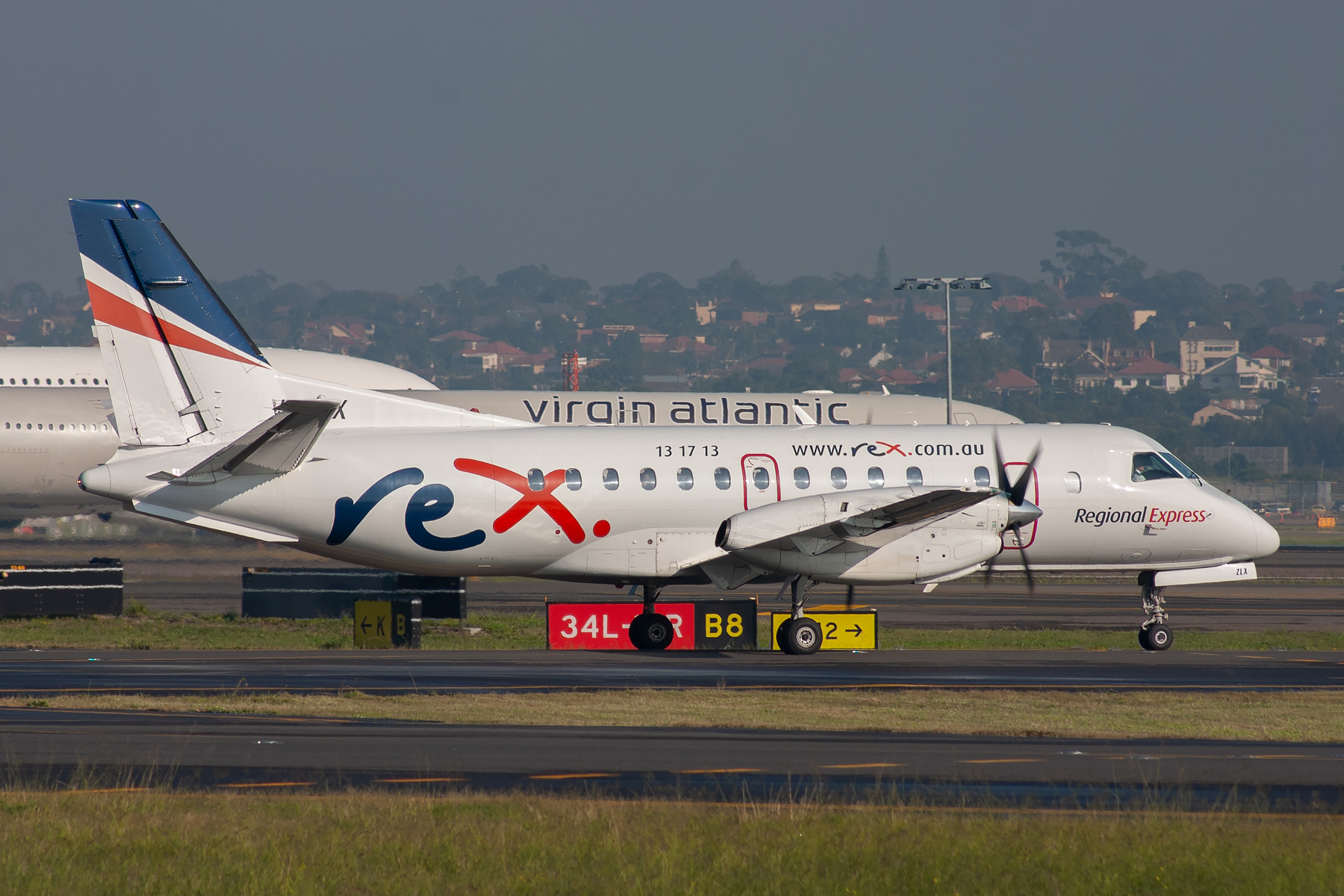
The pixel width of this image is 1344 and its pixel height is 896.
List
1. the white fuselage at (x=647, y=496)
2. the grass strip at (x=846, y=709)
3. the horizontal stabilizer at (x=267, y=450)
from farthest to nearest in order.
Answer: the white fuselage at (x=647, y=496)
the horizontal stabilizer at (x=267, y=450)
the grass strip at (x=846, y=709)

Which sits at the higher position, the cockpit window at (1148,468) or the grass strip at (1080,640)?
the cockpit window at (1148,468)

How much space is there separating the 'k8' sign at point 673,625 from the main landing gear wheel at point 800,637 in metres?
2.14

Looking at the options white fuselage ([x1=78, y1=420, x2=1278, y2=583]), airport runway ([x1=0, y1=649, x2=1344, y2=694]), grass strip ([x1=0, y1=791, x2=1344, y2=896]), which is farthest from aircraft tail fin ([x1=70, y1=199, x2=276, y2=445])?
grass strip ([x1=0, y1=791, x2=1344, y2=896])

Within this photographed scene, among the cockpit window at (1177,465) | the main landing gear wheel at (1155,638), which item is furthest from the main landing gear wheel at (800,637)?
the cockpit window at (1177,465)

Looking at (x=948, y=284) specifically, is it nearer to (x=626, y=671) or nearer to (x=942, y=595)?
(x=942, y=595)

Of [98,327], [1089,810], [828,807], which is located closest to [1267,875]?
[1089,810]

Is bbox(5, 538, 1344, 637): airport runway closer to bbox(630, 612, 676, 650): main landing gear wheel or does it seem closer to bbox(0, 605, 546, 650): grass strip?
bbox(0, 605, 546, 650): grass strip

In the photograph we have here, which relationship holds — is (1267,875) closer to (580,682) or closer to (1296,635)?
(580,682)

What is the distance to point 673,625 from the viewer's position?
97.0 feet

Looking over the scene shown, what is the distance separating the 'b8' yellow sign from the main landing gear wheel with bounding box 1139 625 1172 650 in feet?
17.3

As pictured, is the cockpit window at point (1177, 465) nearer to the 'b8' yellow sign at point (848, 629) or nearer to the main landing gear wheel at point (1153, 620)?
the main landing gear wheel at point (1153, 620)

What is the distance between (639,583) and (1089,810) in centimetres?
1713

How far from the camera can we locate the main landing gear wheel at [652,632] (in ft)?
95.1

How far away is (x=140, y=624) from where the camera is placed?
33.5 meters
